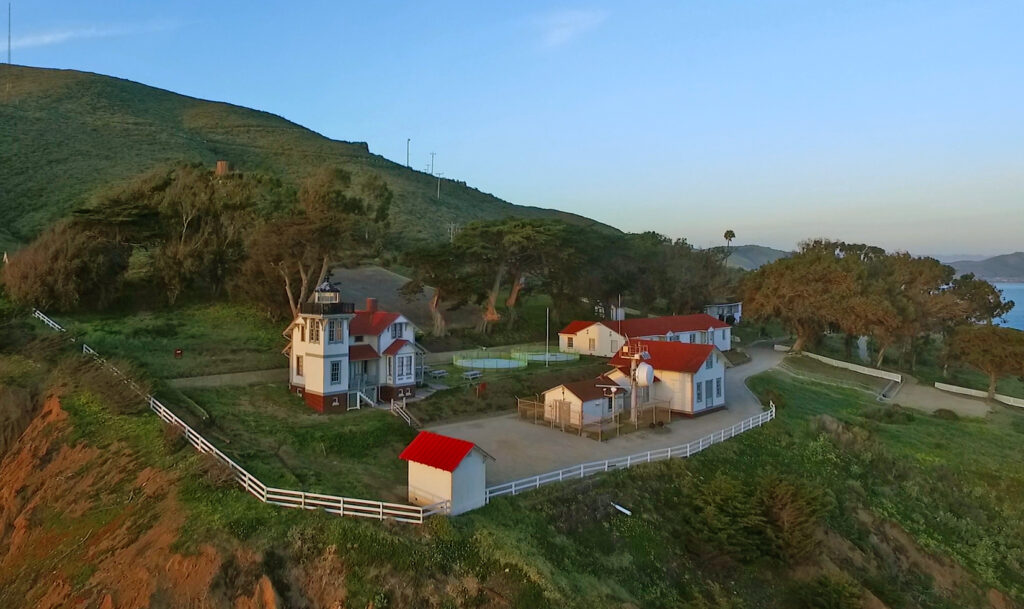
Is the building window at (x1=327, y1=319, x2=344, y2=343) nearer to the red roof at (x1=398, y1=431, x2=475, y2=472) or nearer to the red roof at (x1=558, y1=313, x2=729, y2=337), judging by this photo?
the red roof at (x1=398, y1=431, x2=475, y2=472)

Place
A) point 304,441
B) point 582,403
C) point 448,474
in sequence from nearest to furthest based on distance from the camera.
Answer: point 448,474 < point 304,441 < point 582,403

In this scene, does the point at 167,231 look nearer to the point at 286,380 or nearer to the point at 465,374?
the point at 286,380

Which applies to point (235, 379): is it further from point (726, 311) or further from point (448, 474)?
point (726, 311)

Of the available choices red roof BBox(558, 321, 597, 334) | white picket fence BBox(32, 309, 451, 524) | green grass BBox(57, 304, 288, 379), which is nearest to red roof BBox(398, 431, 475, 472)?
white picket fence BBox(32, 309, 451, 524)

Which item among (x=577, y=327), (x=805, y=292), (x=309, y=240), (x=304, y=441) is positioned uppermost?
(x=309, y=240)

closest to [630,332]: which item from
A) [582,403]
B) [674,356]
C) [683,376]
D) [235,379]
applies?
[674,356]
